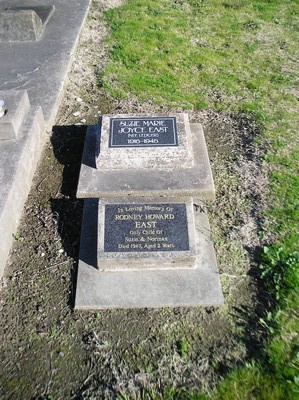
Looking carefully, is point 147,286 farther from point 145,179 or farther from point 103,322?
point 145,179

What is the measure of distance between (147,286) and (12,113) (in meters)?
2.25

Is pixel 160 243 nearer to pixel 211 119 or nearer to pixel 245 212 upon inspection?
pixel 245 212

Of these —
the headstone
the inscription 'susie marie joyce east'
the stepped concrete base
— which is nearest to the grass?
the headstone

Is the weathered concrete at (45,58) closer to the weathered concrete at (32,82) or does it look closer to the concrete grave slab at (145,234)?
the weathered concrete at (32,82)

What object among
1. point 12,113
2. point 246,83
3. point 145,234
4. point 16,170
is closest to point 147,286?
point 145,234

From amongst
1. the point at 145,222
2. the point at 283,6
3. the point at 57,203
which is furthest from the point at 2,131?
the point at 283,6

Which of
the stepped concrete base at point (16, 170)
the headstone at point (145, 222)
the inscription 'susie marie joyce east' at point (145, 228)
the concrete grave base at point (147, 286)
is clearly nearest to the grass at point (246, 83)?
the concrete grave base at point (147, 286)

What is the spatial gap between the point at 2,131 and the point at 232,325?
2865 millimetres

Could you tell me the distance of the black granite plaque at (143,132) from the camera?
11.7 ft

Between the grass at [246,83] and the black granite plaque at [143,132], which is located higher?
the black granite plaque at [143,132]

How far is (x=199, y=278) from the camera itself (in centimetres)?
336

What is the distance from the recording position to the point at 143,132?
143 inches

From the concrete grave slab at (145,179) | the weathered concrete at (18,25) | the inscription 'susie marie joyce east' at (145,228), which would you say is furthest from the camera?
the weathered concrete at (18,25)

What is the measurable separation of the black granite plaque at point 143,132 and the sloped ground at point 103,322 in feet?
2.78
